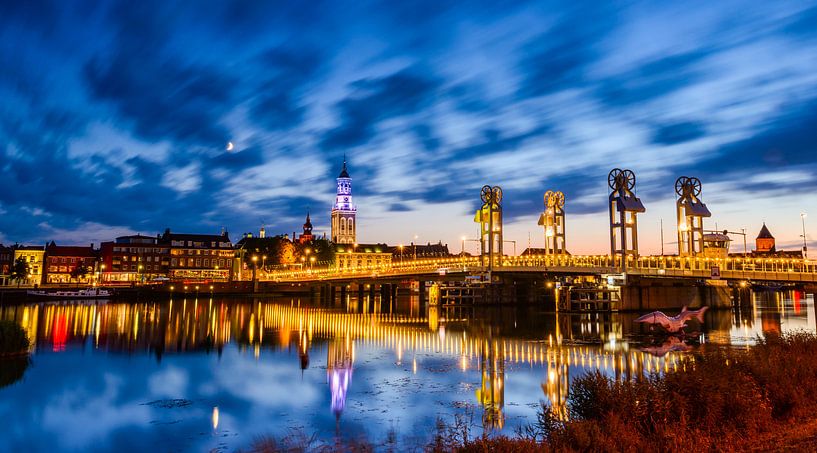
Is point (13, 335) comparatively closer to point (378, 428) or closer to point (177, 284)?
point (378, 428)

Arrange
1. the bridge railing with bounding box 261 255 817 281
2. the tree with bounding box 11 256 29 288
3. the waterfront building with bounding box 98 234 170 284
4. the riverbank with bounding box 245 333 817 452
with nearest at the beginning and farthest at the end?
the riverbank with bounding box 245 333 817 452 → the bridge railing with bounding box 261 255 817 281 → the tree with bounding box 11 256 29 288 → the waterfront building with bounding box 98 234 170 284

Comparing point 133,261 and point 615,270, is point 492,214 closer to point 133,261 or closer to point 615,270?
point 615,270

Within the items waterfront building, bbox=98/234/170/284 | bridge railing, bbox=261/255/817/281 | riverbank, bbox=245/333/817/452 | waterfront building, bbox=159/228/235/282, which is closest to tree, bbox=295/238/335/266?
waterfront building, bbox=159/228/235/282

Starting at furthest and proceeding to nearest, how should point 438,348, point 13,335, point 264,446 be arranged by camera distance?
point 438,348 → point 13,335 → point 264,446

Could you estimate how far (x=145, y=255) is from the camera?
166250 millimetres

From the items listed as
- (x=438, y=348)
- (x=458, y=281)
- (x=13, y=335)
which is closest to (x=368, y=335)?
(x=438, y=348)

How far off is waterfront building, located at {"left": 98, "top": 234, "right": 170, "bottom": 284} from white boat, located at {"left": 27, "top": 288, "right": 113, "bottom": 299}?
38.0m

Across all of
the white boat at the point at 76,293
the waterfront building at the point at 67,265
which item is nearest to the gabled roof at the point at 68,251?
the waterfront building at the point at 67,265

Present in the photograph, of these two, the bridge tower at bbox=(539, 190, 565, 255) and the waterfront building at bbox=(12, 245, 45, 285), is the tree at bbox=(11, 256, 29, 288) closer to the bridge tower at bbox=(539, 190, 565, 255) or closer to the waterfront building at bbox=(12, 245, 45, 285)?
the waterfront building at bbox=(12, 245, 45, 285)

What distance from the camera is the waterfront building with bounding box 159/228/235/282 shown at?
166m

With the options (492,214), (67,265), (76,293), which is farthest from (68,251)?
(492,214)

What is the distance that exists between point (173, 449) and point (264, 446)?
3.08 metres

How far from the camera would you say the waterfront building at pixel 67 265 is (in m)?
162

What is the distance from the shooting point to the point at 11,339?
128ft
